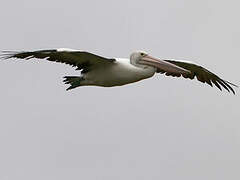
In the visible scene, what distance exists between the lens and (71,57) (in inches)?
835

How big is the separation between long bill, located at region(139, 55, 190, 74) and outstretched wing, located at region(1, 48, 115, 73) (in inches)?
34.0

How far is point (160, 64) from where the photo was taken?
2138 cm

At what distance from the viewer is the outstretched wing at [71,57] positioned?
66.4ft

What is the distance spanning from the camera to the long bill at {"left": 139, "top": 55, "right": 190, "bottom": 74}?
21.2m

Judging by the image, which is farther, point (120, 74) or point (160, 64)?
point (160, 64)

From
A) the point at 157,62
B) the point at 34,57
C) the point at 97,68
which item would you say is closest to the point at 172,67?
the point at 157,62

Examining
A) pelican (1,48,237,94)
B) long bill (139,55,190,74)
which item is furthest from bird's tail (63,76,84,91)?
long bill (139,55,190,74)

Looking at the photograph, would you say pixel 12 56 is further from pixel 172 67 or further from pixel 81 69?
pixel 172 67

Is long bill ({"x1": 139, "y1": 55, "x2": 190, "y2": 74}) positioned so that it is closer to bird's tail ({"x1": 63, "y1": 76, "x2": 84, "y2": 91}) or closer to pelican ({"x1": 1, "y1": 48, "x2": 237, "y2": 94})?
pelican ({"x1": 1, "y1": 48, "x2": 237, "y2": 94})

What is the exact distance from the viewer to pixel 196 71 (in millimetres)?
24219

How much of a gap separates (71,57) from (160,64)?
198cm

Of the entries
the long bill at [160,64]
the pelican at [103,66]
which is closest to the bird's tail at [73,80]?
the pelican at [103,66]

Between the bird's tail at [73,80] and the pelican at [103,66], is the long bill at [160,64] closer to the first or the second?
the pelican at [103,66]

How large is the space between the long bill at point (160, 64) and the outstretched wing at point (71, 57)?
2.83 feet
